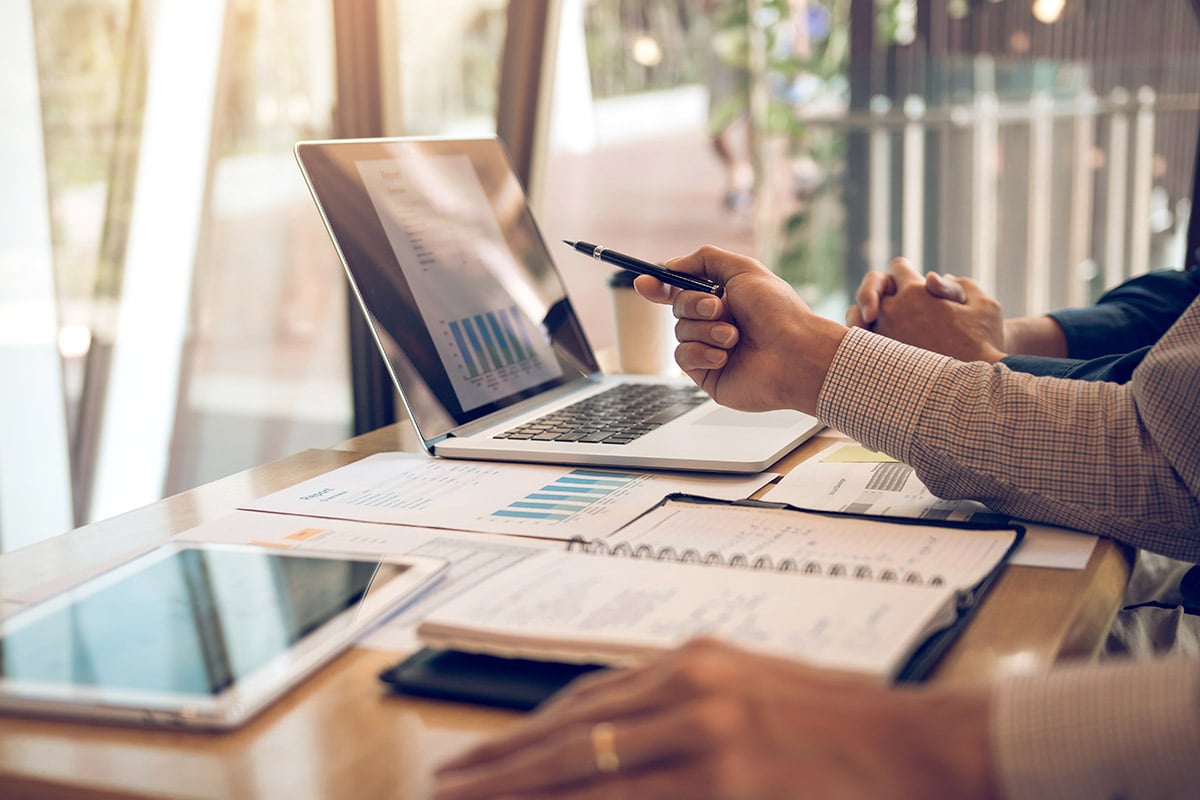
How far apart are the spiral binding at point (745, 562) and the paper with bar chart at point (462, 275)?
43cm

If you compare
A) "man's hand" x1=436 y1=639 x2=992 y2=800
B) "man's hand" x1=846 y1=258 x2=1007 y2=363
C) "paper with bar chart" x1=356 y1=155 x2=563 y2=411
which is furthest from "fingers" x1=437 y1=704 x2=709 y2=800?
"man's hand" x1=846 y1=258 x2=1007 y2=363

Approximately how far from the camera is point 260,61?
2334mm

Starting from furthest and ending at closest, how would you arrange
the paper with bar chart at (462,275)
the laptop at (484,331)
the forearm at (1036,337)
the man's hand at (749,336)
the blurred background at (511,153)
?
1. the blurred background at (511,153)
2. the forearm at (1036,337)
3. the paper with bar chart at (462,275)
4. the laptop at (484,331)
5. the man's hand at (749,336)

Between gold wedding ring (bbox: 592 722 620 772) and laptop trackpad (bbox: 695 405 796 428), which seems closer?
gold wedding ring (bbox: 592 722 620 772)

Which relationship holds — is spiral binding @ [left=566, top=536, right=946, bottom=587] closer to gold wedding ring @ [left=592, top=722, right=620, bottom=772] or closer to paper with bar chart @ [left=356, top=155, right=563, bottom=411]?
gold wedding ring @ [left=592, top=722, right=620, bottom=772]

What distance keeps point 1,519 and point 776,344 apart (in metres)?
1.48

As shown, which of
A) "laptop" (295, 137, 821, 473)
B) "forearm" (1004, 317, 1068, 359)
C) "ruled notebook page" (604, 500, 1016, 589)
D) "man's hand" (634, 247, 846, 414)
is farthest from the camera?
"forearm" (1004, 317, 1068, 359)

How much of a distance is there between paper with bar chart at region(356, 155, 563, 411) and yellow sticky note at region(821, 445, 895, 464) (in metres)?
0.37

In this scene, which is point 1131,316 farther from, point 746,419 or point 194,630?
point 194,630

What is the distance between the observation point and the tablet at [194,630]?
0.55m

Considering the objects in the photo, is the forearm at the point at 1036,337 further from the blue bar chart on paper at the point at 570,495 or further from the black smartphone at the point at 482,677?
the black smartphone at the point at 482,677

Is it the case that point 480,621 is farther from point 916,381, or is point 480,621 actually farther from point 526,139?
point 526,139

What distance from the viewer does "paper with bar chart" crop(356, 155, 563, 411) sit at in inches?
45.5

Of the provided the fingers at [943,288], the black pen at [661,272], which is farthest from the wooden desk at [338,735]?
the fingers at [943,288]
